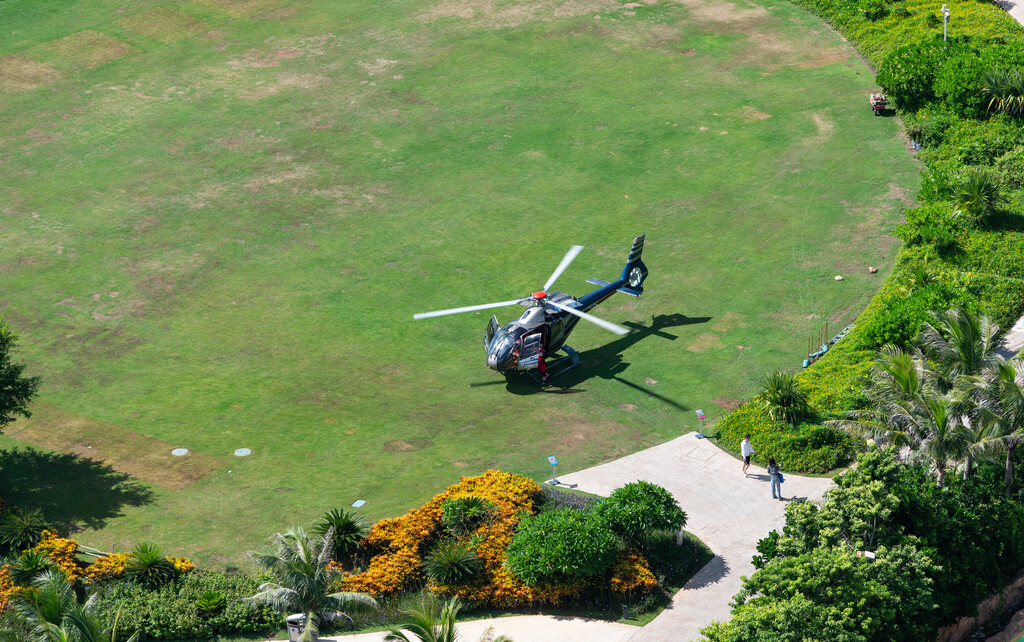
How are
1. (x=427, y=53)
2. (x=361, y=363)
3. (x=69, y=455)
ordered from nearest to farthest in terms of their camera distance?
1. (x=69, y=455)
2. (x=361, y=363)
3. (x=427, y=53)

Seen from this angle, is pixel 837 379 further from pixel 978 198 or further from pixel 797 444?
pixel 978 198

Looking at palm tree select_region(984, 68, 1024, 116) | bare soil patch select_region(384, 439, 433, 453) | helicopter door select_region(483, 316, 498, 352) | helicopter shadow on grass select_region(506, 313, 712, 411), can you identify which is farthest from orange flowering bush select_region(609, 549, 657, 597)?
palm tree select_region(984, 68, 1024, 116)

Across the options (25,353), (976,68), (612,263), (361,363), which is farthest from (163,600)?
(976,68)

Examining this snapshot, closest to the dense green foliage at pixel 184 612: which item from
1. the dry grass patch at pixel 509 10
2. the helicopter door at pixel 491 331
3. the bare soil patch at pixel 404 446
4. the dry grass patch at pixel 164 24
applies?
the bare soil patch at pixel 404 446

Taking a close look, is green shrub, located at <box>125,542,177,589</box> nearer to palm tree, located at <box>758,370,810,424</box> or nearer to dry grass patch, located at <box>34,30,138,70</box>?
palm tree, located at <box>758,370,810,424</box>

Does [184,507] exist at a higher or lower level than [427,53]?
lower

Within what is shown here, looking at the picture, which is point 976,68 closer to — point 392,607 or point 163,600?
point 392,607
